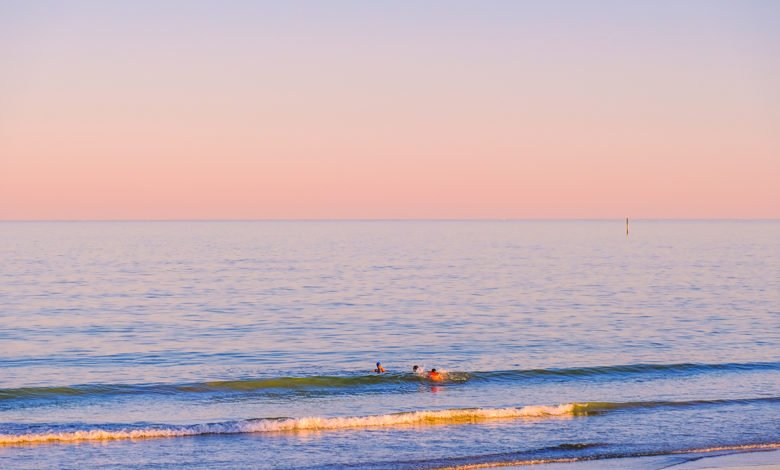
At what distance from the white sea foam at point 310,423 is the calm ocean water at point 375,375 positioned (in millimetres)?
66

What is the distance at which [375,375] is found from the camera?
3191 cm

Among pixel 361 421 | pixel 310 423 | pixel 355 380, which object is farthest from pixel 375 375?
pixel 310 423

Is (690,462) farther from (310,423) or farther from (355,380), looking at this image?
(355,380)

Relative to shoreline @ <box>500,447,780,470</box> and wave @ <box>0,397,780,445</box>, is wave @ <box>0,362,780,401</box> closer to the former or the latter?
wave @ <box>0,397,780,445</box>

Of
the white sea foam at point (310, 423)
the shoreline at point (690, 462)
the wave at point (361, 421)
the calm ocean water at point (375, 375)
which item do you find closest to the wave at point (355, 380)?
the calm ocean water at point (375, 375)

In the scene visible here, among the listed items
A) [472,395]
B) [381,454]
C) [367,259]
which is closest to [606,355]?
[472,395]

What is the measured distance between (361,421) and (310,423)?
1541 mm

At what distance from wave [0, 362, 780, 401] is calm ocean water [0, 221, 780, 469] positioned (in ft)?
0.41

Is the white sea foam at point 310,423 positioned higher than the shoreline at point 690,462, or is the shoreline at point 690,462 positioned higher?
the white sea foam at point 310,423

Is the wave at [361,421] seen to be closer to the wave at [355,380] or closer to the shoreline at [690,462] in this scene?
the shoreline at [690,462]

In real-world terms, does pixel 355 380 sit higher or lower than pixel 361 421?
lower

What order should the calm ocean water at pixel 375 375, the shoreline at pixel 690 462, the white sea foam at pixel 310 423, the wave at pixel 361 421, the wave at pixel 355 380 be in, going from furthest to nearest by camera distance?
the wave at pixel 355 380
the wave at pixel 361 421
the white sea foam at pixel 310 423
the calm ocean water at pixel 375 375
the shoreline at pixel 690 462

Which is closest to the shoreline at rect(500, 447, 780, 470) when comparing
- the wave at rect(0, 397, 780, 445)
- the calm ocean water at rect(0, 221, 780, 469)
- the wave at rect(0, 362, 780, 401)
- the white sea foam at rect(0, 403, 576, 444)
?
the calm ocean water at rect(0, 221, 780, 469)

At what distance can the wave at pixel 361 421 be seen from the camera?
21.8 m
